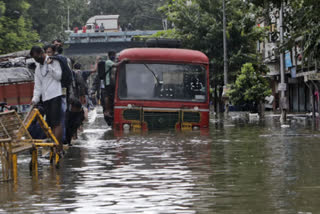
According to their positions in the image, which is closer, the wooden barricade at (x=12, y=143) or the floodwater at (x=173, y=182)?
the floodwater at (x=173, y=182)

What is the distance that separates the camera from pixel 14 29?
5131cm

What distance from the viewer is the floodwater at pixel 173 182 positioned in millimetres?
7656

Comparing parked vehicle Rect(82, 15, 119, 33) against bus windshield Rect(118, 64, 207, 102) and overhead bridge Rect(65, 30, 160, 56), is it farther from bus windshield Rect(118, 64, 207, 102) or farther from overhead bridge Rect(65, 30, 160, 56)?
bus windshield Rect(118, 64, 207, 102)

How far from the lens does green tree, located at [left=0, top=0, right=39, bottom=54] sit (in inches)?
1900

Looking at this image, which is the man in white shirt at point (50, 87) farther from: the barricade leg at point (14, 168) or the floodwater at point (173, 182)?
the barricade leg at point (14, 168)

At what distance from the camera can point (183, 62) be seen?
78.1 ft

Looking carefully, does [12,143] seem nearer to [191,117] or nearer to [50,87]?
[50,87]

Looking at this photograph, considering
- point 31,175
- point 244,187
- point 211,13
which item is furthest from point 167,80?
point 211,13

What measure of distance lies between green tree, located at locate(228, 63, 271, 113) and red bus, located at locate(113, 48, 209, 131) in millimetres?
23665

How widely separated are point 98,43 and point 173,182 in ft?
293

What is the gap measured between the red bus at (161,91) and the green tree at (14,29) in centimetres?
2493

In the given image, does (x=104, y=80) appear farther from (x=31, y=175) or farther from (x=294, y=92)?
(x=294, y=92)

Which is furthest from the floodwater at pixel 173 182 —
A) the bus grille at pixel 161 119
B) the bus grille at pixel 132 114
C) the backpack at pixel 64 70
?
the bus grille at pixel 132 114

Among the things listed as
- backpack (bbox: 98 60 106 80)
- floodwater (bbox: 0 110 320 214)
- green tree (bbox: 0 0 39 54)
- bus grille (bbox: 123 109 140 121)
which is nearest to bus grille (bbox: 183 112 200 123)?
bus grille (bbox: 123 109 140 121)
